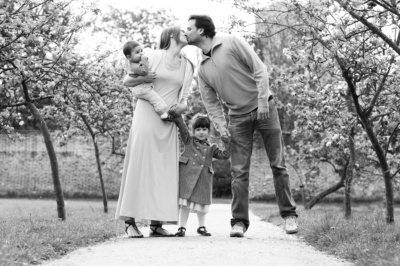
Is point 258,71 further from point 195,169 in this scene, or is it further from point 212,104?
point 195,169

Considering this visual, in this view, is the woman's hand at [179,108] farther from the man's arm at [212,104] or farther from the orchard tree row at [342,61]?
the orchard tree row at [342,61]

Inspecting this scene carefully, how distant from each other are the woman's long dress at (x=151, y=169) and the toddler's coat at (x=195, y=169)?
104 millimetres

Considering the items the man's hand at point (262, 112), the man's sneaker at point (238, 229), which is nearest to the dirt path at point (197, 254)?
the man's sneaker at point (238, 229)

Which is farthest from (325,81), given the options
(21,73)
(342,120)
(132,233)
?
(132,233)

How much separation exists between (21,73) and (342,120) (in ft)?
16.4

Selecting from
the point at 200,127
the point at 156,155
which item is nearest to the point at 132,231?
the point at 156,155

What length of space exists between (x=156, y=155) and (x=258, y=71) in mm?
1324

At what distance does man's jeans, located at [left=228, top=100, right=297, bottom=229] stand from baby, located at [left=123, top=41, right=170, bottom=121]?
0.77m

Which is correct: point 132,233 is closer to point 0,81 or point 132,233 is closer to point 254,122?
point 254,122

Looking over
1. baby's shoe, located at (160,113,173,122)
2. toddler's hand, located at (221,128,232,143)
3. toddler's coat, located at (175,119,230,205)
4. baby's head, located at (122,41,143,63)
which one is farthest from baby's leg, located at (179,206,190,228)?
baby's head, located at (122,41,143,63)

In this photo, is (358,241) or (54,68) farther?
(54,68)

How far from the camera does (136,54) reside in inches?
268

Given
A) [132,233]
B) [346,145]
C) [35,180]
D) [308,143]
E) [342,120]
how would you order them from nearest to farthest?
[132,233] < [342,120] < [346,145] < [308,143] < [35,180]

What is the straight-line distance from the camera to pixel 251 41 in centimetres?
905
